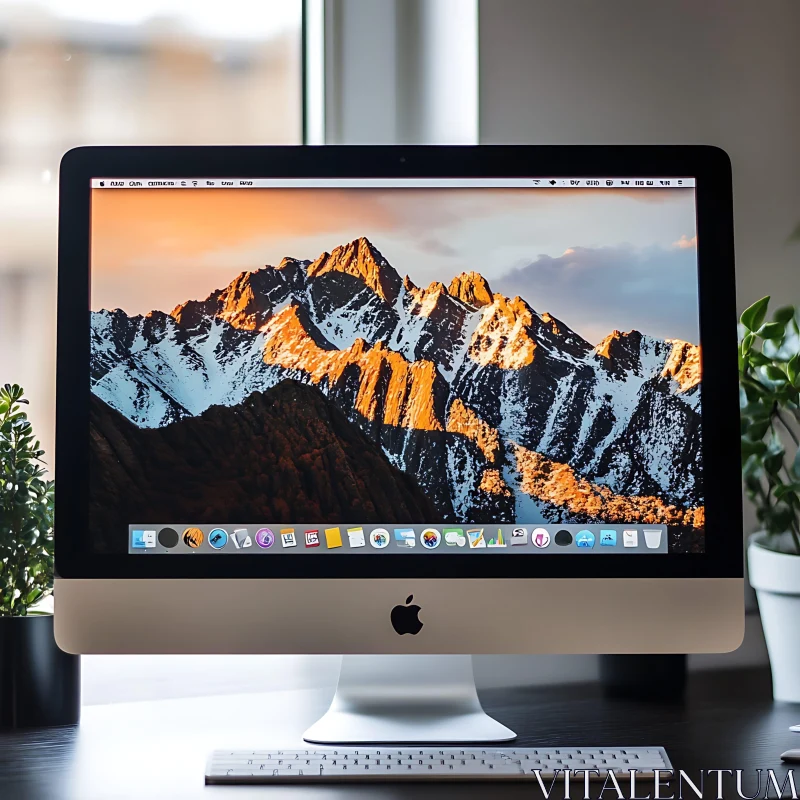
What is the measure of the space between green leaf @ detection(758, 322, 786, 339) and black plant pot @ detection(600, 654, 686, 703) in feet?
1.30

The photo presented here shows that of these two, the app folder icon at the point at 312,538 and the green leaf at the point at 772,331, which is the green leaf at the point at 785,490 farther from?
the app folder icon at the point at 312,538

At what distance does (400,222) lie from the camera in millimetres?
812

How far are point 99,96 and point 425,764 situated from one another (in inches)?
36.5

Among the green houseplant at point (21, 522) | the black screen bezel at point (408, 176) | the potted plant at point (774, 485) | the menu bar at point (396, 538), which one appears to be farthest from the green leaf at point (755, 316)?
the green houseplant at point (21, 522)

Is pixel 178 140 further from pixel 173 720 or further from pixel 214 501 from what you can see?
pixel 173 720

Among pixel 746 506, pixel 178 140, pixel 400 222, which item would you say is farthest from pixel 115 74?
pixel 746 506

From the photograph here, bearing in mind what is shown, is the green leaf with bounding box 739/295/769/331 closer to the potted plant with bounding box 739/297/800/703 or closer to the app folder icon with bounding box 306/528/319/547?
the potted plant with bounding box 739/297/800/703

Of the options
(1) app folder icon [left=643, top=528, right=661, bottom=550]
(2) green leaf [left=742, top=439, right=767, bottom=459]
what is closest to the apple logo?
(1) app folder icon [left=643, top=528, right=661, bottom=550]

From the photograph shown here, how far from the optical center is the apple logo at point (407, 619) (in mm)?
773

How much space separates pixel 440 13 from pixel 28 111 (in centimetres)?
57

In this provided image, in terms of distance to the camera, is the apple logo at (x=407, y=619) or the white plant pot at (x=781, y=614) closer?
the apple logo at (x=407, y=619)

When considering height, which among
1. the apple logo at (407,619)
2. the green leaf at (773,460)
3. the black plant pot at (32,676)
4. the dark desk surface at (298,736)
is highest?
the green leaf at (773,460)

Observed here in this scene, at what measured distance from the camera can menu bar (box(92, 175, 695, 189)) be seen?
807 mm

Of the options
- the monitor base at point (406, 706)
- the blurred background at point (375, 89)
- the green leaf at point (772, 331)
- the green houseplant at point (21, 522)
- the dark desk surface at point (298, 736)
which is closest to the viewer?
the dark desk surface at point (298, 736)
